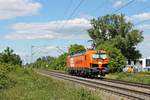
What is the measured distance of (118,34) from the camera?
119 metres

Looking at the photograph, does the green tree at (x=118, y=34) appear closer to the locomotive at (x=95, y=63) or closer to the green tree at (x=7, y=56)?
the green tree at (x=7, y=56)

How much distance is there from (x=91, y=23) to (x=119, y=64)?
5436cm

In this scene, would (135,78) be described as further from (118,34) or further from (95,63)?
(118,34)

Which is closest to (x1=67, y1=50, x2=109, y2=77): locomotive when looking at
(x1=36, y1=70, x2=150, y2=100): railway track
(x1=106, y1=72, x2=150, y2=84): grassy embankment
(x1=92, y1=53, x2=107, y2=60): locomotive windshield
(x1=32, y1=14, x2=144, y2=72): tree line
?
(x1=92, y1=53, x2=107, y2=60): locomotive windshield

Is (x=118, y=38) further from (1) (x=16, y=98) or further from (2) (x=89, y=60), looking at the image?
(1) (x=16, y=98)

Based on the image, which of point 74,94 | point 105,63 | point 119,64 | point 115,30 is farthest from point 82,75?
point 115,30

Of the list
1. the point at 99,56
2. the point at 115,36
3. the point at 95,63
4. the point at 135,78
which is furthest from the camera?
the point at 115,36

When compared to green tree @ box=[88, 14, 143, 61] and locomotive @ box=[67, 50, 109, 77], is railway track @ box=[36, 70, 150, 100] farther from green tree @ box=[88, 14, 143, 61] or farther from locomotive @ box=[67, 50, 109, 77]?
green tree @ box=[88, 14, 143, 61]

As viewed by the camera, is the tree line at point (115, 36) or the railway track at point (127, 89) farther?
the tree line at point (115, 36)

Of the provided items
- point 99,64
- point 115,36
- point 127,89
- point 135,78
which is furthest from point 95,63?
point 115,36

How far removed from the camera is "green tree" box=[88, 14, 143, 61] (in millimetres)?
114562

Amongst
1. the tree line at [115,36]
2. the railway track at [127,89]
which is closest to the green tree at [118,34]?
the tree line at [115,36]

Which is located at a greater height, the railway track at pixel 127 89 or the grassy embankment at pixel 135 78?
the grassy embankment at pixel 135 78

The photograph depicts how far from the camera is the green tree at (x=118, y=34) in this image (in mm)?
114562
